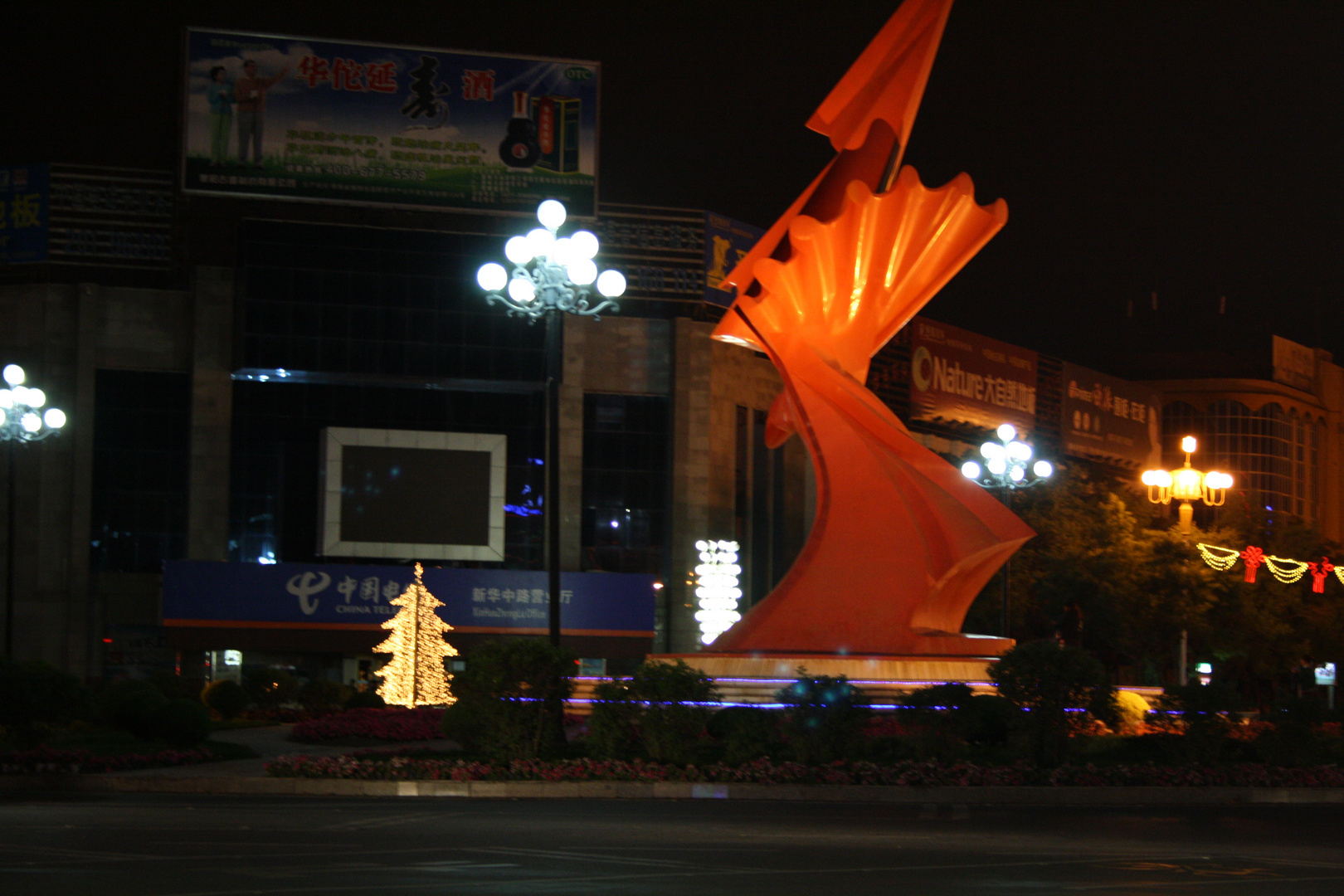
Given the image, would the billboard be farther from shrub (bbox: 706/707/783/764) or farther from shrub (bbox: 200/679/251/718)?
shrub (bbox: 706/707/783/764)

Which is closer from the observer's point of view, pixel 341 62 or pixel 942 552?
pixel 942 552

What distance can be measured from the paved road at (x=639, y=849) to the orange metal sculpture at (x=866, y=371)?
8006 millimetres

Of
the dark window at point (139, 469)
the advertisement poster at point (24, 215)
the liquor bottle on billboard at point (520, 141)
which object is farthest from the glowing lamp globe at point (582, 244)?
the advertisement poster at point (24, 215)

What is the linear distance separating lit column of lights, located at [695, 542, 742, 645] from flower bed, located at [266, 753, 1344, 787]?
83.4ft

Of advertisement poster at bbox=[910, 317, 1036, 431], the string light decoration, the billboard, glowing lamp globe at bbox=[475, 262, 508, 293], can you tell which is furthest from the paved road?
advertisement poster at bbox=[910, 317, 1036, 431]

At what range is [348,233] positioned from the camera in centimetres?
4275

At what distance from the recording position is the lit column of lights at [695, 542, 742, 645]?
42562 mm

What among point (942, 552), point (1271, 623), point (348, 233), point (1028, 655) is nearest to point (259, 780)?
point (1028, 655)

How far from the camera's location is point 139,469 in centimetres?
4172

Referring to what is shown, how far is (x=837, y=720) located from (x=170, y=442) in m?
29.7

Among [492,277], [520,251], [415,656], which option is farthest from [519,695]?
[415,656]

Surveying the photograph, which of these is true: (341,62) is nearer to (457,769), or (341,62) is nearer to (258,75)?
(258,75)

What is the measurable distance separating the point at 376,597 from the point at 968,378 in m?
25.5

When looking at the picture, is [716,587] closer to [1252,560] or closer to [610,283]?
[1252,560]
